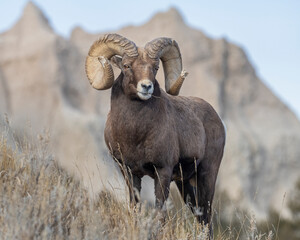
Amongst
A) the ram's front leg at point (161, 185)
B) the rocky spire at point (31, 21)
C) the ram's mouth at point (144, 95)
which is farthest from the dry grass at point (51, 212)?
the rocky spire at point (31, 21)

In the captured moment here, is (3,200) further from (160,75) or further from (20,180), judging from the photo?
(160,75)

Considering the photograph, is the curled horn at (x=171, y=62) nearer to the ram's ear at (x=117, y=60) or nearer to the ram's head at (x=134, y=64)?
the ram's head at (x=134, y=64)

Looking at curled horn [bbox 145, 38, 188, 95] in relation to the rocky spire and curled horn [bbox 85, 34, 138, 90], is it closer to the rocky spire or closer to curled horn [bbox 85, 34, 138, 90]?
curled horn [bbox 85, 34, 138, 90]

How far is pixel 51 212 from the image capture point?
14.4ft

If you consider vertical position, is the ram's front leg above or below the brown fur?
below

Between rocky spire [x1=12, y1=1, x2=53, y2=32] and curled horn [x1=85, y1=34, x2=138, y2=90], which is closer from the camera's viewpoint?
curled horn [x1=85, y1=34, x2=138, y2=90]

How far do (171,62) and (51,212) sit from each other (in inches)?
109

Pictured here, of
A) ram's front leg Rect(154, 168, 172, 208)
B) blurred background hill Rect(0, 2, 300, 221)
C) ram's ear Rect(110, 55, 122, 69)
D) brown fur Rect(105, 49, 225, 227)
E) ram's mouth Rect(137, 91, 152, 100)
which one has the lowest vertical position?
blurred background hill Rect(0, 2, 300, 221)

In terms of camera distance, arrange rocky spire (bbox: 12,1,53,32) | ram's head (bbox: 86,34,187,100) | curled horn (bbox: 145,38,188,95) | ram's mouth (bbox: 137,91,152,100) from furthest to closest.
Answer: rocky spire (bbox: 12,1,53,32), curled horn (bbox: 145,38,188,95), ram's head (bbox: 86,34,187,100), ram's mouth (bbox: 137,91,152,100)

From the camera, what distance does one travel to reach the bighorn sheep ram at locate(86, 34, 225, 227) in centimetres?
579

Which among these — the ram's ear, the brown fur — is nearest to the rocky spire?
the ram's ear

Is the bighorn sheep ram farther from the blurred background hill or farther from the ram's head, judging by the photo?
the blurred background hill

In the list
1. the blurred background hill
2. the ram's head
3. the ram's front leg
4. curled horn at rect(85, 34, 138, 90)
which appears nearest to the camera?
the ram's head

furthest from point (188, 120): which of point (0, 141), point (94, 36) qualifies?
point (94, 36)
